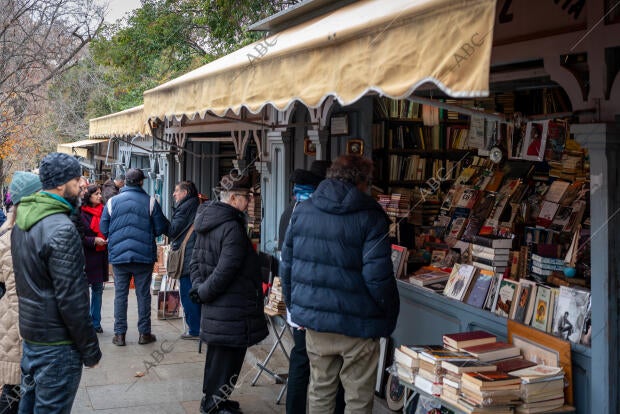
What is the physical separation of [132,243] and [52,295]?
3.89m

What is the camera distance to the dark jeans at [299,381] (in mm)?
4910

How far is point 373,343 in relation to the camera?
4285 millimetres

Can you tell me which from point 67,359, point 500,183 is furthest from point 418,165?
point 67,359

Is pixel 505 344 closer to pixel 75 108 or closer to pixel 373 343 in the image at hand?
pixel 373 343

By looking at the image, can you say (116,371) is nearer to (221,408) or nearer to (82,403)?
(82,403)

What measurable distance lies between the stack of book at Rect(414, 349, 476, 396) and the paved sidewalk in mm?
1808

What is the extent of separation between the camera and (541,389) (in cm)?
373

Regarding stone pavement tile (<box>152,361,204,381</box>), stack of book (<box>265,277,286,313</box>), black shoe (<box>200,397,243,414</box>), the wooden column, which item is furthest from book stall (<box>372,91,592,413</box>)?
stone pavement tile (<box>152,361,204,381</box>)

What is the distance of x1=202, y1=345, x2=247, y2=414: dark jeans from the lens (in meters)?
5.53

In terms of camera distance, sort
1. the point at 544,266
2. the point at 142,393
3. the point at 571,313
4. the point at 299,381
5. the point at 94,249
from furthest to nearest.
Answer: the point at 94,249 → the point at 142,393 → the point at 544,266 → the point at 299,381 → the point at 571,313

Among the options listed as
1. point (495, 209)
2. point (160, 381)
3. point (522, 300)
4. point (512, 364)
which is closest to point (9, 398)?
point (160, 381)

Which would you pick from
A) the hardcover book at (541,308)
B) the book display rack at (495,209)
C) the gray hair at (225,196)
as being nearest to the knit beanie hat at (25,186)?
the gray hair at (225,196)

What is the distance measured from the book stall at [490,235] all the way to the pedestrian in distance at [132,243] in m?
2.63

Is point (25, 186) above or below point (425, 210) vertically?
above
